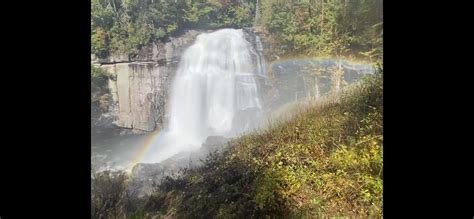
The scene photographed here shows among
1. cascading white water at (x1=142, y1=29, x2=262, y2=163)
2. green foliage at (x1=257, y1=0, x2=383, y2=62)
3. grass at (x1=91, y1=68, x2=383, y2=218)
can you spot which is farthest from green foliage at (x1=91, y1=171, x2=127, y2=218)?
green foliage at (x1=257, y1=0, x2=383, y2=62)

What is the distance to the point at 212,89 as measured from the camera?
2176mm

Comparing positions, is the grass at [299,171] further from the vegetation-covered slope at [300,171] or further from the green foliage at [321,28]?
the green foliage at [321,28]

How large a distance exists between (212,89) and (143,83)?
394mm

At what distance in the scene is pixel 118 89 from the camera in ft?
7.11

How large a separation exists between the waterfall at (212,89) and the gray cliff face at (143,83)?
0.06m

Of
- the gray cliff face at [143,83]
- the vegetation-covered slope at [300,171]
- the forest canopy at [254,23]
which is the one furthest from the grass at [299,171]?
the gray cliff face at [143,83]

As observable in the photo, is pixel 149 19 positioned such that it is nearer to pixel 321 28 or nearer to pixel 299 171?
pixel 321 28

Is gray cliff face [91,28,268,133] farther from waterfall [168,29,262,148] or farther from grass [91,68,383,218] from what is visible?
grass [91,68,383,218]

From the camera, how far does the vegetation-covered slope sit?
2.07 meters

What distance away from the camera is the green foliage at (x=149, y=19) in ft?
6.96

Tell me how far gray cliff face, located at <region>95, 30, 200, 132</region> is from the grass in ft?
1.27

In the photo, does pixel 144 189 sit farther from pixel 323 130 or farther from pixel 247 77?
pixel 323 130
